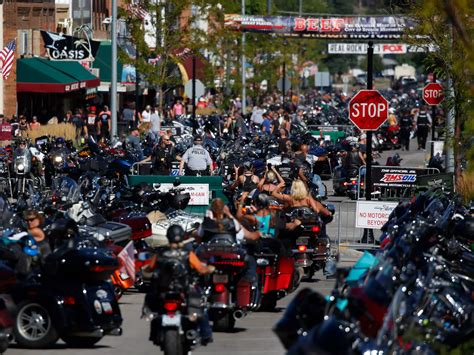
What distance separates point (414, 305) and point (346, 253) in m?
10.8

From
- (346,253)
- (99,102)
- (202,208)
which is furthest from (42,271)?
(99,102)

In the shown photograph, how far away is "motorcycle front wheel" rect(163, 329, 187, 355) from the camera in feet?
43.7

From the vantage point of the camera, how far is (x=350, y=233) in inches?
1075

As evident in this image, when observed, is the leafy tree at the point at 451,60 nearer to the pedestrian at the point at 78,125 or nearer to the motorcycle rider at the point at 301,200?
the motorcycle rider at the point at 301,200

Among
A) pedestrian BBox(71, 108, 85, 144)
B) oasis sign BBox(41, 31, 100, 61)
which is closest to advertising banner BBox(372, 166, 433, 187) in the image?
pedestrian BBox(71, 108, 85, 144)

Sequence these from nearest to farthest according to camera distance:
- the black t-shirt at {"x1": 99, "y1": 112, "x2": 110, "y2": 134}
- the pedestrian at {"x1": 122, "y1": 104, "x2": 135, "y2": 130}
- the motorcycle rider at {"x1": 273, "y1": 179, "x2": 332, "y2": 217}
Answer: the motorcycle rider at {"x1": 273, "y1": 179, "x2": 332, "y2": 217}, the black t-shirt at {"x1": 99, "y1": 112, "x2": 110, "y2": 134}, the pedestrian at {"x1": 122, "y1": 104, "x2": 135, "y2": 130}

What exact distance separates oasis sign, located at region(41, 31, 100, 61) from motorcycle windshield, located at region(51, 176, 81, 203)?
28.2m

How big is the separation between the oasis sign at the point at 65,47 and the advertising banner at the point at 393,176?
22044 mm

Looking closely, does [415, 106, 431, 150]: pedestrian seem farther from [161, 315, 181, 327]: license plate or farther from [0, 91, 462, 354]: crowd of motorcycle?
[161, 315, 181, 327]: license plate

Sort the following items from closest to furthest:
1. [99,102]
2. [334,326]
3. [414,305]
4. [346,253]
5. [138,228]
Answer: [334,326] → [414,305] → [138,228] → [346,253] → [99,102]

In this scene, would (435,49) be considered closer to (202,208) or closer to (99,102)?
(202,208)

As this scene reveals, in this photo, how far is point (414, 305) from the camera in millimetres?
12719

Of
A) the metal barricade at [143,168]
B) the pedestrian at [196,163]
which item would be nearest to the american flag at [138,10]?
the metal barricade at [143,168]

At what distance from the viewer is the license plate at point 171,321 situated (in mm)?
13336
